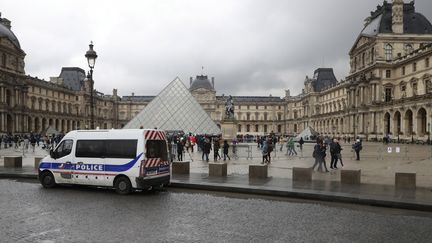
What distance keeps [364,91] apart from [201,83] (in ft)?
193

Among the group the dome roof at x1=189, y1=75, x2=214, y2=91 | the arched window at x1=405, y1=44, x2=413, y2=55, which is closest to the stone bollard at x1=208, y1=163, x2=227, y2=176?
the arched window at x1=405, y1=44, x2=413, y2=55

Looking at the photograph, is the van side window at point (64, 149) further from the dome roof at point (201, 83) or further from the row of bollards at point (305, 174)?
the dome roof at point (201, 83)

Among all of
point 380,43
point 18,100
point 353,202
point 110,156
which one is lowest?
point 353,202

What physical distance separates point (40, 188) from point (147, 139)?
3.73 metres

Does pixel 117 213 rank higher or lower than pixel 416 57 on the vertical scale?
lower

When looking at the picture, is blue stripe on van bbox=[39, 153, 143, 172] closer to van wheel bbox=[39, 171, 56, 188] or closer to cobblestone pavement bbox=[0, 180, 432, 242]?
van wheel bbox=[39, 171, 56, 188]

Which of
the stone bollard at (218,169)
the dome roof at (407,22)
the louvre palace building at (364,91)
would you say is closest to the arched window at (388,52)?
the louvre palace building at (364,91)

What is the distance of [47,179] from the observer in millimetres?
11195

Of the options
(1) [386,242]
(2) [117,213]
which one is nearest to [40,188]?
(2) [117,213]

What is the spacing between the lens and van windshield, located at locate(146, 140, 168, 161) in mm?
10267

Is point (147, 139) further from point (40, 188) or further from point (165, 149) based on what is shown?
point (40, 188)

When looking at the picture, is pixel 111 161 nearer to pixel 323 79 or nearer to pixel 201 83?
pixel 323 79

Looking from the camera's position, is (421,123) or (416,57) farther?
(416,57)

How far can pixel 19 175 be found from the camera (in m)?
13.6
